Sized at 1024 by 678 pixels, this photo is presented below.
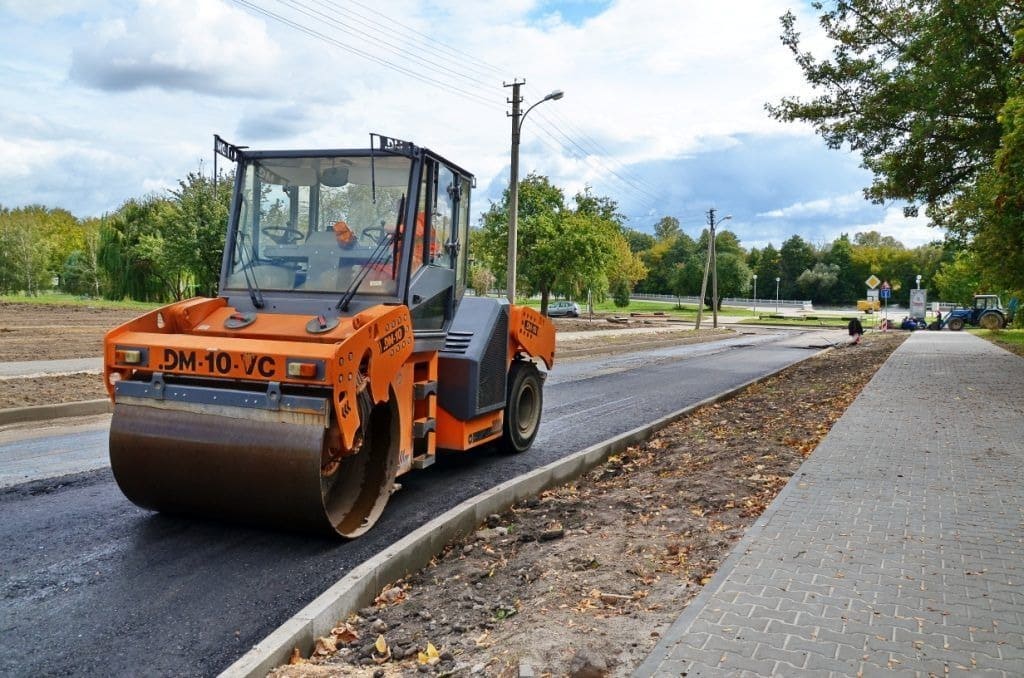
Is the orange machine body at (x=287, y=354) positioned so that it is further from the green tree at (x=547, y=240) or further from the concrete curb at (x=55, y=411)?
the green tree at (x=547, y=240)

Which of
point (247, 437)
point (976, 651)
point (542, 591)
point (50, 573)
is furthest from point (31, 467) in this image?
point (976, 651)

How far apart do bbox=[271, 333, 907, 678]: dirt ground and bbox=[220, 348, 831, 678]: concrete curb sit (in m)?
0.07

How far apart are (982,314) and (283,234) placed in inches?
2240

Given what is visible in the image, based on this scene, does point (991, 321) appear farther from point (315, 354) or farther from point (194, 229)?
point (315, 354)

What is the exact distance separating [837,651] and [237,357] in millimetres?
3650

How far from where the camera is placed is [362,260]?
19.6ft

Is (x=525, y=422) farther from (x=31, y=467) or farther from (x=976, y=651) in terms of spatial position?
(x=976, y=651)

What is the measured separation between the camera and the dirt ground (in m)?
3.64

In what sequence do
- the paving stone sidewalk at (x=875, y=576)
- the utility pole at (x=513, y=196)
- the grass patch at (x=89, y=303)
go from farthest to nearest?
the grass patch at (x=89, y=303), the utility pole at (x=513, y=196), the paving stone sidewalk at (x=875, y=576)

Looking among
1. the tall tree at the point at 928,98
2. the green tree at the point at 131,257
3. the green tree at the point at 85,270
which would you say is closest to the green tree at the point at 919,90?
the tall tree at the point at 928,98

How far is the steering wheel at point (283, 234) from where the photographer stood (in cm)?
610

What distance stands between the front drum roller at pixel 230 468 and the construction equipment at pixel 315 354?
1 centimetres

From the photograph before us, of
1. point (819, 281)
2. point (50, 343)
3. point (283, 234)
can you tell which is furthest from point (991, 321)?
point (819, 281)

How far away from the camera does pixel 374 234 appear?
6.02 metres
